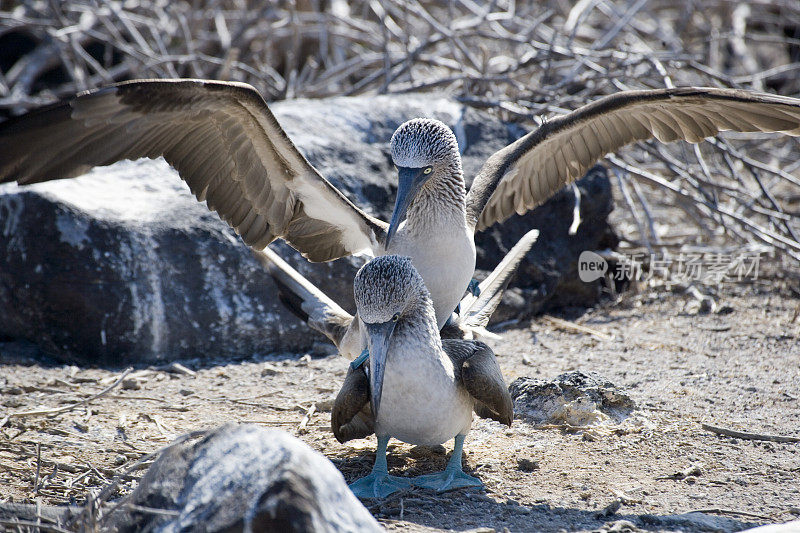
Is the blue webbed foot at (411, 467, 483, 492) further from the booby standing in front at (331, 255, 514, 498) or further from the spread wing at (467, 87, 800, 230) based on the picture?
the spread wing at (467, 87, 800, 230)

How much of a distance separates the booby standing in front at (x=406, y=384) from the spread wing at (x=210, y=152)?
1.01m

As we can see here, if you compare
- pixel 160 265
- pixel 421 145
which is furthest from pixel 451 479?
pixel 160 265

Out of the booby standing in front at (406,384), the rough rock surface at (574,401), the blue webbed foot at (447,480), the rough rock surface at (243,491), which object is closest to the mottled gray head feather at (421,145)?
the booby standing in front at (406,384)

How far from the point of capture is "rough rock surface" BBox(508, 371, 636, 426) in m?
4.11

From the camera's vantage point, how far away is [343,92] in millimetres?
7406

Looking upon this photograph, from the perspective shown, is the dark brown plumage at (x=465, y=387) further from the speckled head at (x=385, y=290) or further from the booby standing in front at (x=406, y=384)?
the speckled head at (x=385, y=290)

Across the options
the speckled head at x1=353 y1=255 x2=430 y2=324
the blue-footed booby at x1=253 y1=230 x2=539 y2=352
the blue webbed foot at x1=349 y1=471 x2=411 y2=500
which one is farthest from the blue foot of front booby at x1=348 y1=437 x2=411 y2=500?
the blue-footed booby at x1=253 y1=230 x2=539 y2=352

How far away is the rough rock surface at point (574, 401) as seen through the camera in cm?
411

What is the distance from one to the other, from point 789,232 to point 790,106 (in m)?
2.38

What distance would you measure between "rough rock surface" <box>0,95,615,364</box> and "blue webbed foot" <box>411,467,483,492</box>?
2035 millimetres

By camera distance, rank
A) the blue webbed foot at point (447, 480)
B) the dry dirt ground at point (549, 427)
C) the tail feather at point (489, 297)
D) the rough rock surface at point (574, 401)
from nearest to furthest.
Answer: the dry dirt ground at point (549, 427)
the blue webbed foot at point (447, 480)
the rough rock surface at point (574, 401)
the tail feather at point (489, 297)

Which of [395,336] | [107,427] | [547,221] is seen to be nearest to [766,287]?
[547,221]

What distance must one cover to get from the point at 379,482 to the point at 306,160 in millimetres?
1658

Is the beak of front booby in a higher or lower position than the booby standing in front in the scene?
higher
